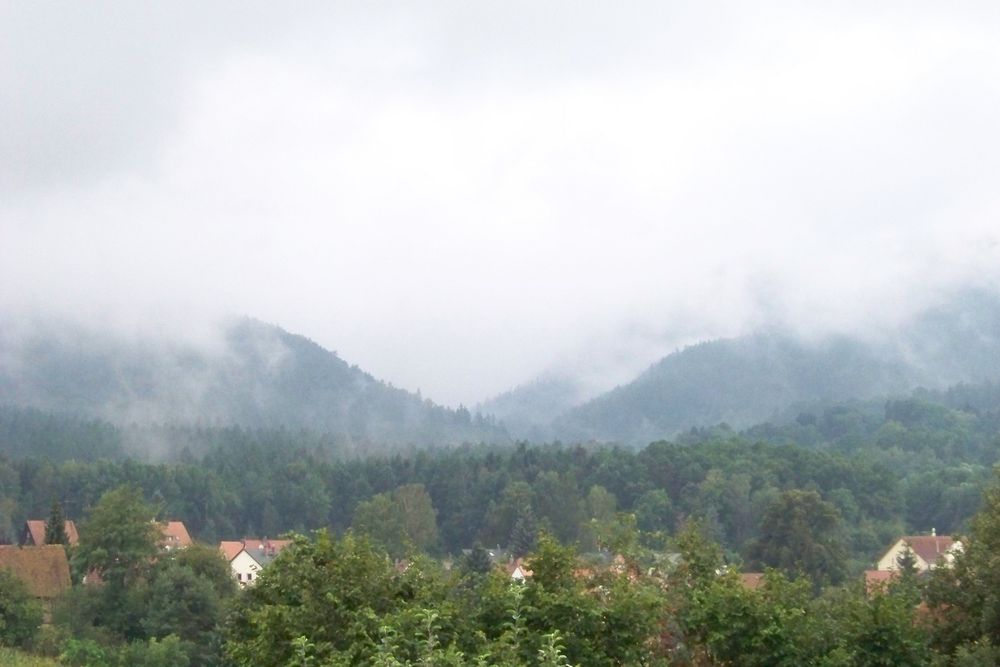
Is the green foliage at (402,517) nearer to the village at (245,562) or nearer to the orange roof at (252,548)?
the orange roof at (252,548)

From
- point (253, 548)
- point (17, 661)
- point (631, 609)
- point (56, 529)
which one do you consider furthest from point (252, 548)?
point (631, 609)

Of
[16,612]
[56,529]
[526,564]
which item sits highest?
[56,529]

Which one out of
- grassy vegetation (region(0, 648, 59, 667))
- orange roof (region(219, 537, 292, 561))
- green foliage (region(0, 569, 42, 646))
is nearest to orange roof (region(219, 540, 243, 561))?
orange roof (region(219, 537, 292, 561))

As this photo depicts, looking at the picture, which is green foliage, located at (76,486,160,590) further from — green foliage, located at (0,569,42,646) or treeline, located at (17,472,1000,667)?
treeline, located at (17,472,1000,667)

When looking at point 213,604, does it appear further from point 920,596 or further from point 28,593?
point 920,596

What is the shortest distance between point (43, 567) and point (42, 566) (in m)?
0.07

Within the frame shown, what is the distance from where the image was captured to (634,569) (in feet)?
66.7

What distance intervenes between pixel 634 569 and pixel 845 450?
14172 cm

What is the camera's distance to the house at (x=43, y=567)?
48656 mm

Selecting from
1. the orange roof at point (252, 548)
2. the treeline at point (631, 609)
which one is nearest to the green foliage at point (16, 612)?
the treeline at point (631, 609)

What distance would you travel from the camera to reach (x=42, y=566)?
50094 mm

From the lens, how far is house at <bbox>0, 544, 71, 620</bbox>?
160ft

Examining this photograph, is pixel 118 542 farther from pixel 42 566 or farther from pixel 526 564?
pixel 526 564

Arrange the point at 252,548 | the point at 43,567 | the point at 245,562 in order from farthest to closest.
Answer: the point at 252,548
the point at 245,562
the point at 43,567
